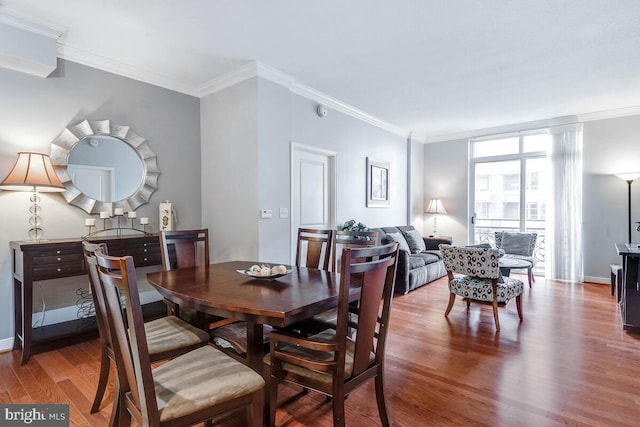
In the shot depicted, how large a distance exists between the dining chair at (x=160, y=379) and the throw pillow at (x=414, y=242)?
446 cm

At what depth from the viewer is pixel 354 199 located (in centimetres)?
512

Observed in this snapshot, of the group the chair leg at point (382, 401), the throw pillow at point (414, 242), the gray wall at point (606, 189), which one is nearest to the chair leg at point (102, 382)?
the chair leg at point (382, 401)

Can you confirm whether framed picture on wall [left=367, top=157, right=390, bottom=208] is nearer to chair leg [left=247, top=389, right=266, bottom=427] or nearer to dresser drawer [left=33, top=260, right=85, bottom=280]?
dresser drawer [left=33, top=260, right=85, bottom=280]

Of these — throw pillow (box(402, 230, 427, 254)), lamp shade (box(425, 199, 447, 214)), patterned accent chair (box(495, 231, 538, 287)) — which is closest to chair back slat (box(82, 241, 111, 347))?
throw pillow (box(402, 230, 427, 254))

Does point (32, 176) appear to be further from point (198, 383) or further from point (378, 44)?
point (378, 44)

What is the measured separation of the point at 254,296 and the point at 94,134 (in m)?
2.70

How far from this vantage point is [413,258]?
4879 mm

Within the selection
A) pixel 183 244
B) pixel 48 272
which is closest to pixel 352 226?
pixel 183 244

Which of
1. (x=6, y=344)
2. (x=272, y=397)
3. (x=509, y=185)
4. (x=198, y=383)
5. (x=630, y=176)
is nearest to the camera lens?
(x=198, y=383)

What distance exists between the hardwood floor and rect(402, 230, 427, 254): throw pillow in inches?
79.5

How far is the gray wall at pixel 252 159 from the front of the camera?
352 centimetres

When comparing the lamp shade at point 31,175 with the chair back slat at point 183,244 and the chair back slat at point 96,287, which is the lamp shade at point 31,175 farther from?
the chair back slat at point 96,287

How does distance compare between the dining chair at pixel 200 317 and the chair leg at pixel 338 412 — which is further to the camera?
the dining chair at pixel 200 317

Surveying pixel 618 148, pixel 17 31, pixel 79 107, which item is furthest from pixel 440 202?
pixel 17 31
